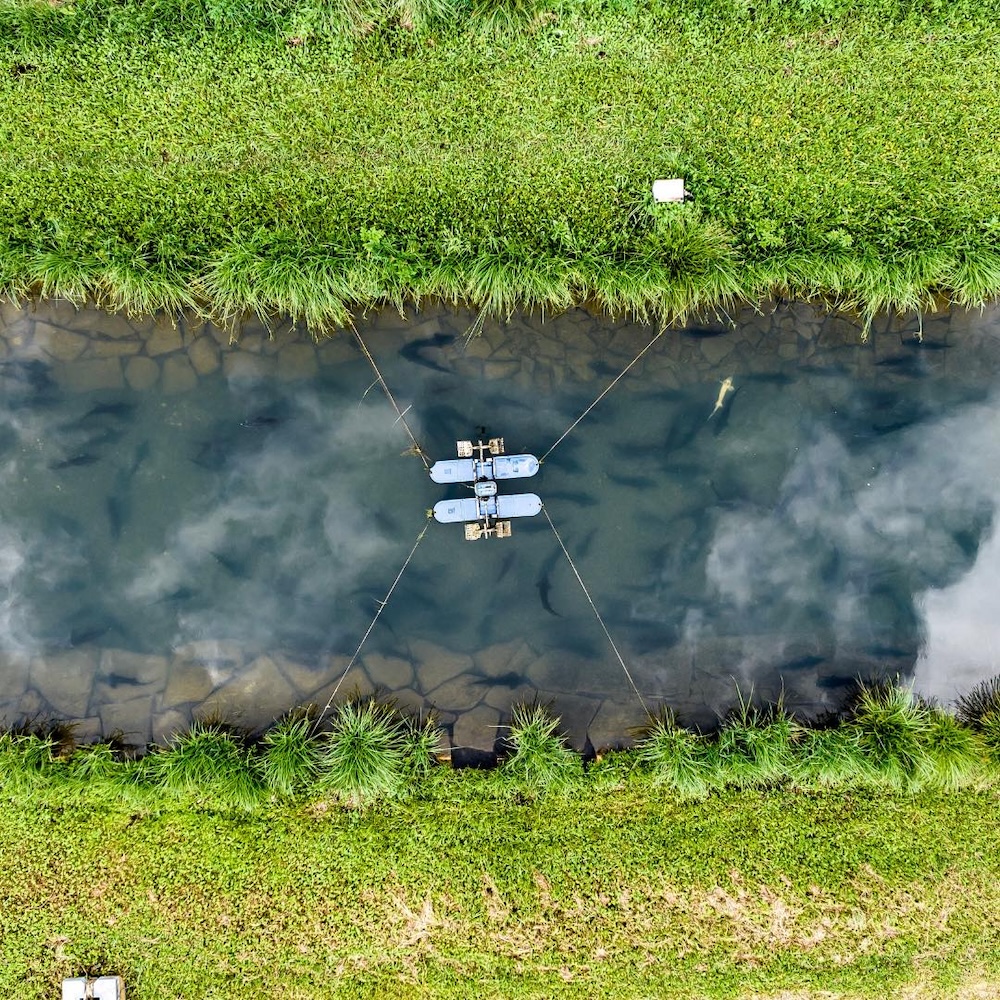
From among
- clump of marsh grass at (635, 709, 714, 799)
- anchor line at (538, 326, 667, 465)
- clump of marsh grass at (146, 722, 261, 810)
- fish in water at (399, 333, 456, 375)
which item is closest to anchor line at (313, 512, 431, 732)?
clump of marsh grass at (146, 722, 261, 810)

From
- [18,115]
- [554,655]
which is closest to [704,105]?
A: [554,655]

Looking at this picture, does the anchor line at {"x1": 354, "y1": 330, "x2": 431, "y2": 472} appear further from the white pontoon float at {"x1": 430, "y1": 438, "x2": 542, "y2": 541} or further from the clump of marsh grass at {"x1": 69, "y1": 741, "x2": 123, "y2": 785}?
the clump of marsh grass at {"x1": 69, "y1": 741, "x2": 123, "y2": 785}

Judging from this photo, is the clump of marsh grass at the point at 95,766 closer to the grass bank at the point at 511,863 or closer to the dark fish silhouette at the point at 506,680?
the grass bank at the point at 511,863

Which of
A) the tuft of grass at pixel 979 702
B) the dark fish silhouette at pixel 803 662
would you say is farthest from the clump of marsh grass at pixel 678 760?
the tuft of grass at pixel 979 702

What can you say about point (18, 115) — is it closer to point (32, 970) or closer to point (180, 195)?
point (180, 195)

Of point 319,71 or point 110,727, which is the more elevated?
point 319,71

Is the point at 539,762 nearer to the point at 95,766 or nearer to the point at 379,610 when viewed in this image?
the point at 379,610

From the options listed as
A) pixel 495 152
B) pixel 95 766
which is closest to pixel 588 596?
pixel 495 152
